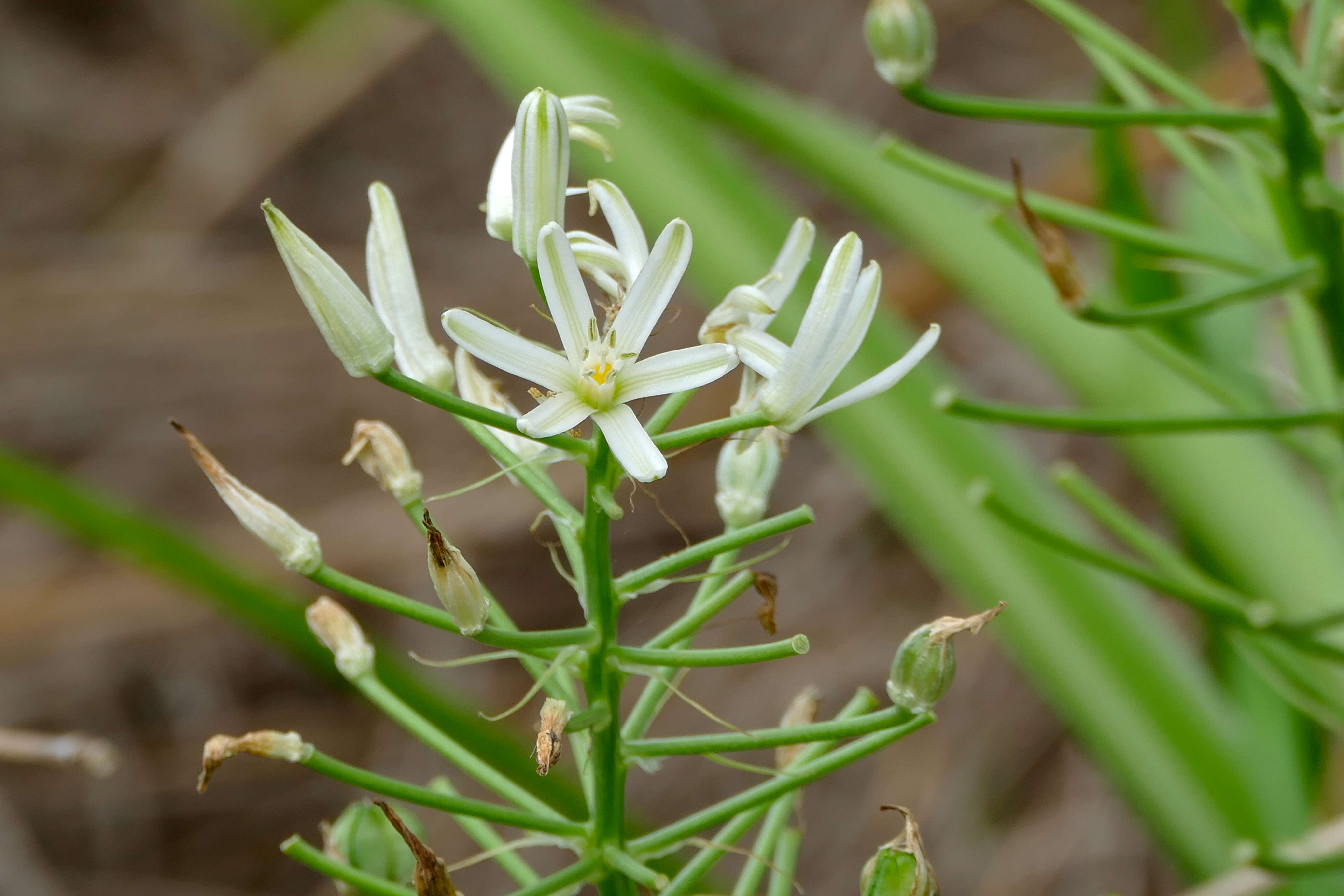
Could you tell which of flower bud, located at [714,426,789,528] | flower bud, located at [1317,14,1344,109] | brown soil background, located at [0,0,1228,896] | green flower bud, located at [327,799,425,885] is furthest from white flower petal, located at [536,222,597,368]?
brown soil background, located at [0,0,1228,896]

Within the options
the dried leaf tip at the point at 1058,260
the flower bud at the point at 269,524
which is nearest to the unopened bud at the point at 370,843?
the flower bud at the point at 269,524

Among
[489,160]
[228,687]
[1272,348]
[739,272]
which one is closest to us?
[739,272]

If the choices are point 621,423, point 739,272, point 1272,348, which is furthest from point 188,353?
point 621,423

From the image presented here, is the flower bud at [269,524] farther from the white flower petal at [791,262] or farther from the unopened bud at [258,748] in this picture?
the white flower petal at [791,262]

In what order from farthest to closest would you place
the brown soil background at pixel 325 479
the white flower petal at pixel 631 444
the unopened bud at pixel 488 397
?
the brown soil background at pixel 325 479, the unopened bud at pixel 488 397, the white flower petal at pixel 631 444

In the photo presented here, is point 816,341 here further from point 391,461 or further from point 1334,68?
point 1334,68

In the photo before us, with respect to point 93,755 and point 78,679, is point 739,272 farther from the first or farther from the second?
point 78,679
